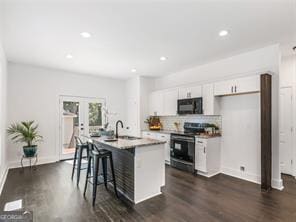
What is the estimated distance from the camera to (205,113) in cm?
459

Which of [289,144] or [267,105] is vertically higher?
[267,105]

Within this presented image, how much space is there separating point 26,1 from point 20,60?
311 centimetres

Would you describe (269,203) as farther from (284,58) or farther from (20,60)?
(20,60)

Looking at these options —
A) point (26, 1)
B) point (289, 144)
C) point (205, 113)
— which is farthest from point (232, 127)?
point (26, 1)

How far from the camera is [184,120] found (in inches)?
221

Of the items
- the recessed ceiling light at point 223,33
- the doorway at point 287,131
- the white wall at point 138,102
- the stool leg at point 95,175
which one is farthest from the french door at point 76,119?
the doorway at point 287,131

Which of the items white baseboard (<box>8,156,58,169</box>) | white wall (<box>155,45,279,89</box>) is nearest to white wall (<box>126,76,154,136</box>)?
white wall (<box>155,45,279,89</box>)

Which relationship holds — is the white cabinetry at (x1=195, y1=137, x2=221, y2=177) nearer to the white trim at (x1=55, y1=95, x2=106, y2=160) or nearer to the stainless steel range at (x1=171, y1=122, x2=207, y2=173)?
the stainless steel range at (x1=171, y1=122, x2=207, y2=173)

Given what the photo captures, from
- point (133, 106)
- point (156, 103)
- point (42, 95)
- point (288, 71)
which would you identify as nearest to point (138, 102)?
point (133, 106)

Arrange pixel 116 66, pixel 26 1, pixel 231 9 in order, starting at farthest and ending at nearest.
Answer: pixel 116 66 < pixel 231 9 < pixel 26 1

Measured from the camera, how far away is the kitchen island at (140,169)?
2986mm

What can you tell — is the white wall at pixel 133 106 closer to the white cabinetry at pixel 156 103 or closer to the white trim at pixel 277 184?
the white cabinetry at pixel 156 103

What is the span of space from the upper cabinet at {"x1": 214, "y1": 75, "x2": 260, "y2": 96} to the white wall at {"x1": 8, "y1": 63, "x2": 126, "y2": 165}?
4.38 meters

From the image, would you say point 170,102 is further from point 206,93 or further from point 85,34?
Result: point 85,34
